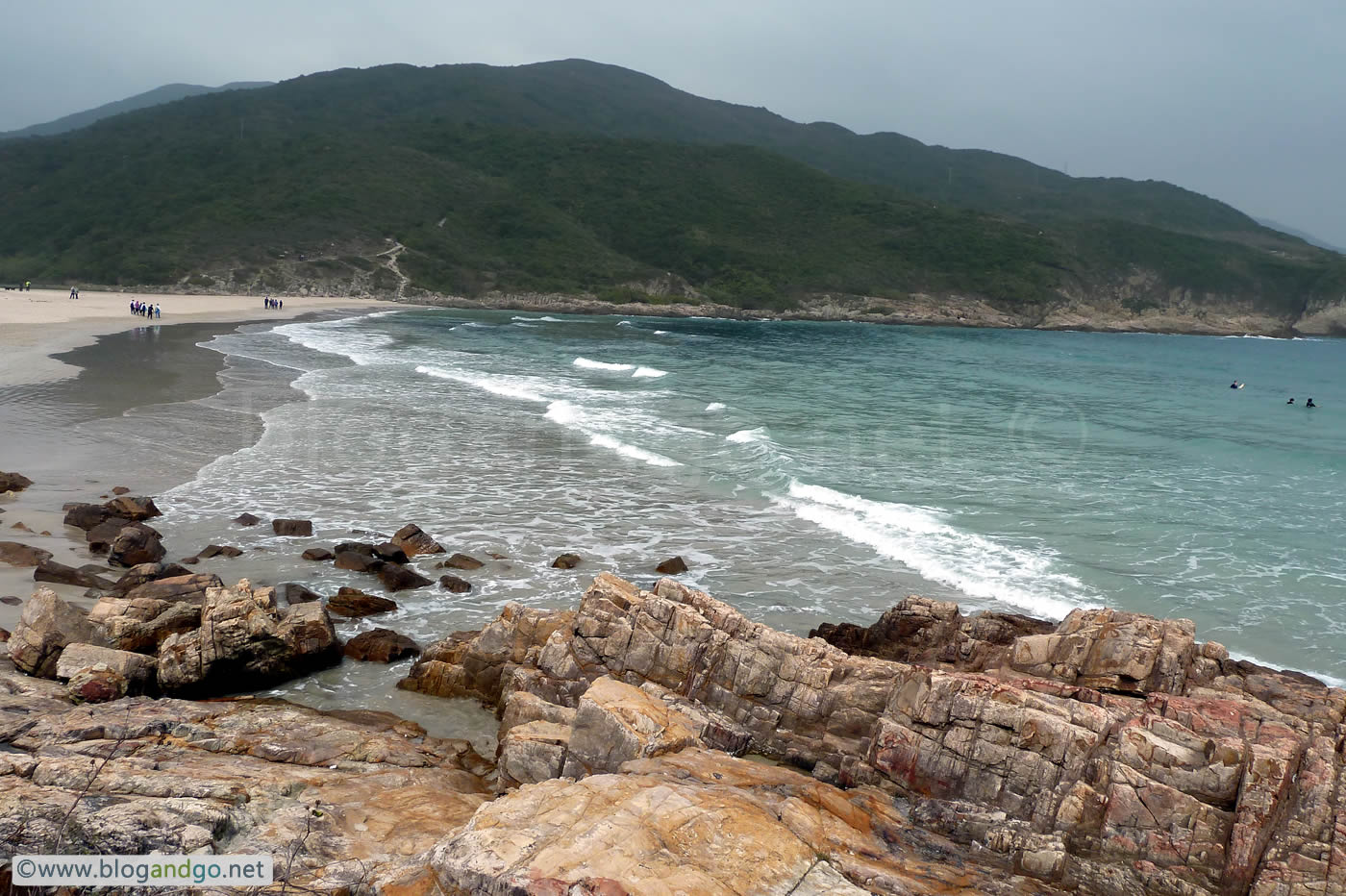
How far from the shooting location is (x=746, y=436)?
29.7m

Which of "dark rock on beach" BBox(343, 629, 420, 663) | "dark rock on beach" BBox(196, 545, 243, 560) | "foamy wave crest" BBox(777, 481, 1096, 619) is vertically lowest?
"dark rock on beach" BBox(343, 629, 420, 663)

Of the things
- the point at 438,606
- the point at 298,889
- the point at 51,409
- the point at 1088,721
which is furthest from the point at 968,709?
the point at 51,409

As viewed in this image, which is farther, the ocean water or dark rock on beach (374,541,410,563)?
dark rock on beach (374,541,410,563)

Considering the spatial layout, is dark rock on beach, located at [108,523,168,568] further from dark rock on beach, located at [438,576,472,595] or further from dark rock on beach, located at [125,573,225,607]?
dark rock on beach, located at [438,576,472,595]

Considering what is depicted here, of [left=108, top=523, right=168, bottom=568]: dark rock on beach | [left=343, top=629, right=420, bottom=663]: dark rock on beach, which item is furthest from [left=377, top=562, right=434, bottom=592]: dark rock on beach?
[left=108, top=523, right=168, bottom=568]: dark rock on beach

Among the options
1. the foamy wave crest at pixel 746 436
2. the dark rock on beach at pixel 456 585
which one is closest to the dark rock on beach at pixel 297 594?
the dark rock on beach at pixel 456 585

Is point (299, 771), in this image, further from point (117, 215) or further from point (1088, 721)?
point (117, 215)

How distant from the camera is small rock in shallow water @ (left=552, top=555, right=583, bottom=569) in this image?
617 inches

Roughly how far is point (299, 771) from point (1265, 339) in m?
162

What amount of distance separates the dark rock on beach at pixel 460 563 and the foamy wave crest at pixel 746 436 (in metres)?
14.4

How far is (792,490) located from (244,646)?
577 inches

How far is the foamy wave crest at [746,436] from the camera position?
29.0m

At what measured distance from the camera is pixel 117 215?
385 feet

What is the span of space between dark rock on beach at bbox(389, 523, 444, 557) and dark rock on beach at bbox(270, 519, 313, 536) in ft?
5.89
